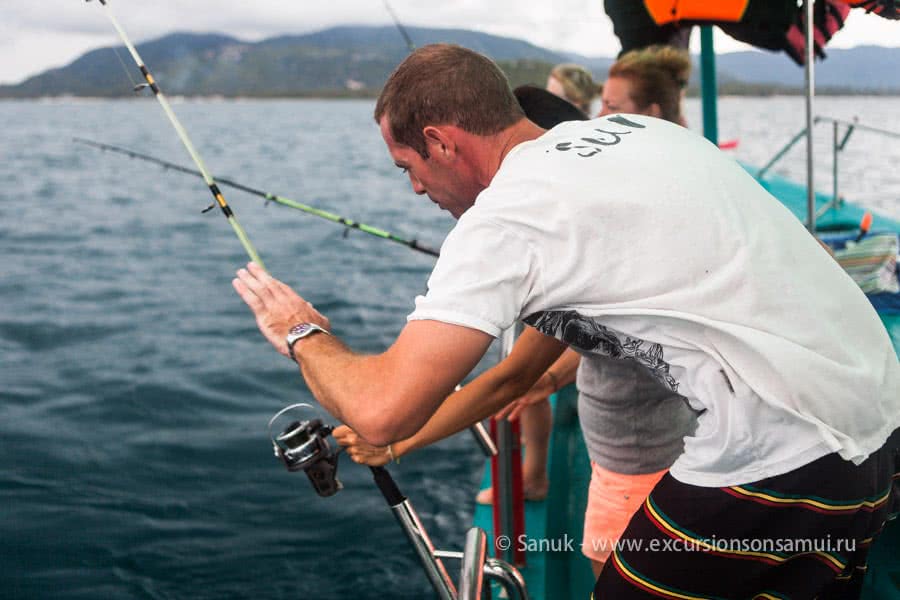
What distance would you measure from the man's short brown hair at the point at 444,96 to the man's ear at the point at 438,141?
0.01 m

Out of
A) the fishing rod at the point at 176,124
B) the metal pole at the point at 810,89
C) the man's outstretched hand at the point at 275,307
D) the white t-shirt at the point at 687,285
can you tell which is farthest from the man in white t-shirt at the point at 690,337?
the metal pole at the point at 810,89

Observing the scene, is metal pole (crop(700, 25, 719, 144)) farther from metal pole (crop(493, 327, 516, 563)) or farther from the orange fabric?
metal pole (crop(493, 327, 516, 563))

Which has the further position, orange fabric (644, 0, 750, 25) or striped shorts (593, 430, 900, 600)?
orange fabric (644, 0, 750, 25)

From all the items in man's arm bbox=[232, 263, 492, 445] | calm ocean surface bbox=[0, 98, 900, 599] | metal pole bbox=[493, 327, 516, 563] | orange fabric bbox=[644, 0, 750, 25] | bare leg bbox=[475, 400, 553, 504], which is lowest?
calm ocean surface bbox=[0, 98, 900, 599]

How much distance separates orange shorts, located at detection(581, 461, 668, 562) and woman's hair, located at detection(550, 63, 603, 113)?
293 centimetres

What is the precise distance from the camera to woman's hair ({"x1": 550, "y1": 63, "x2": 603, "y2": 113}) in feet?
15.4

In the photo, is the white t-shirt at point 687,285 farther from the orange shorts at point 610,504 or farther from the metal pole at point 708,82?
the metal pole at point 708,82

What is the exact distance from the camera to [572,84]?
4707mm

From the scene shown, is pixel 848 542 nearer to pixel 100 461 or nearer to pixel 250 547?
pixel 250 547

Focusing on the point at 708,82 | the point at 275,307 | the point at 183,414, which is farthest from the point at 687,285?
the point at 183,414

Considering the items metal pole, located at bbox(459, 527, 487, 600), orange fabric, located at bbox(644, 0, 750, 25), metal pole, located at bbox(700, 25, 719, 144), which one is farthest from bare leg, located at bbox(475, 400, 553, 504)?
metal pole, located at bbox(700, 25, 719, 144)

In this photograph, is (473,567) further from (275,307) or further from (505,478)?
(505,478)

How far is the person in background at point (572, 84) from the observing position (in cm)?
470

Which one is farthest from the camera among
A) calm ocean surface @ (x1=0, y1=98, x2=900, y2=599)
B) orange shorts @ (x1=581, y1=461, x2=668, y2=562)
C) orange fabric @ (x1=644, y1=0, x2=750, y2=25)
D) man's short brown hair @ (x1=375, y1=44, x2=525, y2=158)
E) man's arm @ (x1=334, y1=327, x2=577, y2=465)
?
calm ocean surface @ (x1=0, y1=98, x2=900, y2=599)
